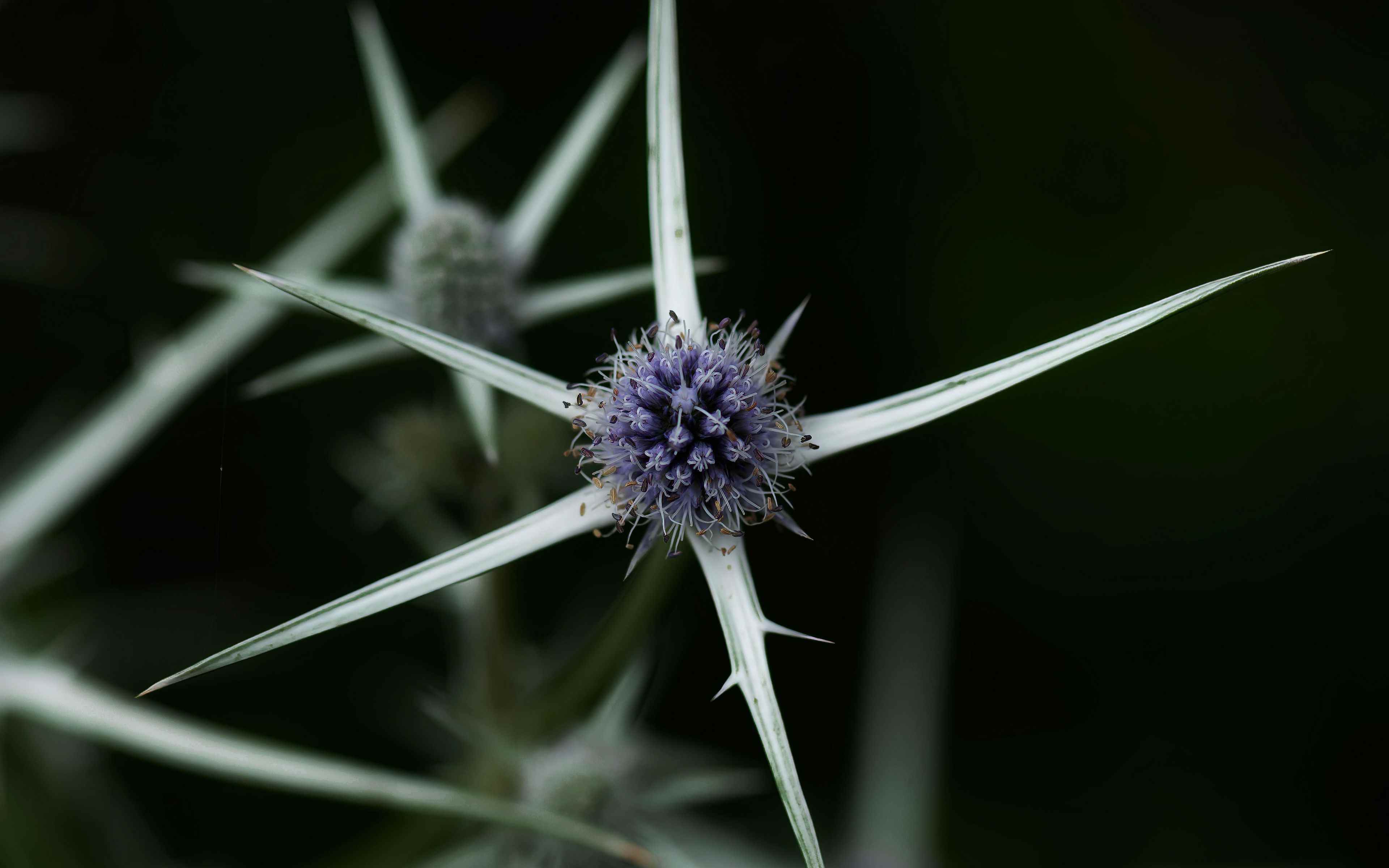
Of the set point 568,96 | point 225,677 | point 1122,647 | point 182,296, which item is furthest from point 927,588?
point 182,296

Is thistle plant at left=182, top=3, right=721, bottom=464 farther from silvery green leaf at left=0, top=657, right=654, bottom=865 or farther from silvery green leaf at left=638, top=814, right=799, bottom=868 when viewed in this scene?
silvery green leaf at left=638, top=814, right=799, bottom=868

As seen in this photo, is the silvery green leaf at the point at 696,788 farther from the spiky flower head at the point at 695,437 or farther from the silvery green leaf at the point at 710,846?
the spiky flower head at the point at 695,437

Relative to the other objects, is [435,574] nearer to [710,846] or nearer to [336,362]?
[336,362]

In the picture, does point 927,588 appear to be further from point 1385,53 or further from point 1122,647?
point 1385,53

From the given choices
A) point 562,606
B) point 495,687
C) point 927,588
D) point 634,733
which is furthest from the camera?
point 562,606

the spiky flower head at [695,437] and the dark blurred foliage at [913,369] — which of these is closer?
the spiky flower head at [695,437]

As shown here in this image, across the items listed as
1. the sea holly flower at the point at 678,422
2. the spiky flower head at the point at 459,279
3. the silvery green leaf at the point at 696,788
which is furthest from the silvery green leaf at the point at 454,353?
the silvery green leaf at the point at 696,788
